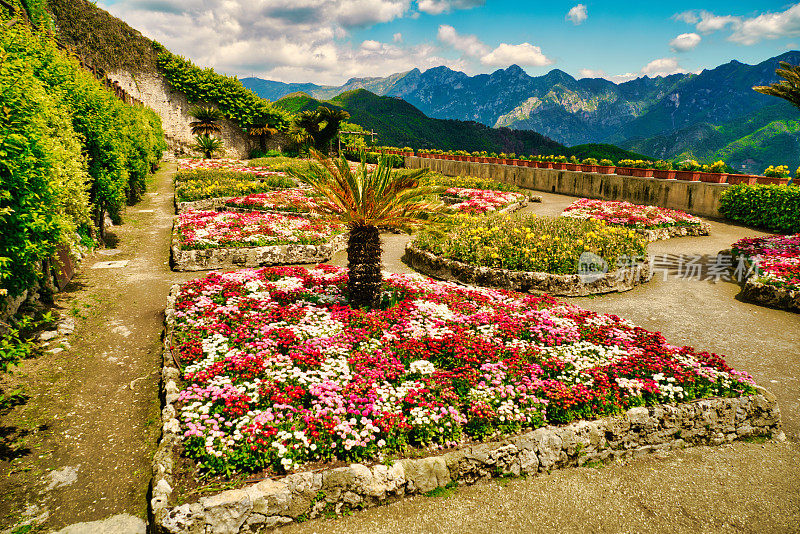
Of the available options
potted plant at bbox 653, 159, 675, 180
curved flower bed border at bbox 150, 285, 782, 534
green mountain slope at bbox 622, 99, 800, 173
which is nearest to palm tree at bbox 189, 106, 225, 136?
potted plant at bbox 653, 159, 675, 180

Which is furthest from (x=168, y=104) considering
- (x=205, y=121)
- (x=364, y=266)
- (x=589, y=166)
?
(x=364, y=266)

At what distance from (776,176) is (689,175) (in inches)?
133

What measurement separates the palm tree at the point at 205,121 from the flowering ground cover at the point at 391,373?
1700 inches

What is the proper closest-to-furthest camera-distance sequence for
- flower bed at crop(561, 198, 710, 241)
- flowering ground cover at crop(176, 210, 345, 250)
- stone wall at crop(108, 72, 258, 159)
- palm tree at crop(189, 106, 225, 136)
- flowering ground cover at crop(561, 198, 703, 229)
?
flowering ground cover at crop(176, 210, 345, 250) < flower bed at crop(561, 198, 710, 241) < flowering ground cover at crop(561, 198, 703, 229) < stone wall at crop(108, 72, 258, 159) < palm tree at crop(189, 106, 225, 136)

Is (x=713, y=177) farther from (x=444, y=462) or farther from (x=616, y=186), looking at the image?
(x=444, y=462)

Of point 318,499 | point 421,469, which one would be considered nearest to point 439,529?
point 421,469

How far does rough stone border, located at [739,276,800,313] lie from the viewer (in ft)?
30.0

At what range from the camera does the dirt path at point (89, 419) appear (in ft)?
12.6

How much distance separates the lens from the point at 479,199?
2138cm

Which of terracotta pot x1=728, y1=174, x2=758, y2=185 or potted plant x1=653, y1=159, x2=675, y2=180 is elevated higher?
potted plant x1=653, y1=159, x2=675, y2=180

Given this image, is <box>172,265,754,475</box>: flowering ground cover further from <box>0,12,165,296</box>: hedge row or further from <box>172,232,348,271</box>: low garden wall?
<box>172,232,348,271</box>: low garden wall

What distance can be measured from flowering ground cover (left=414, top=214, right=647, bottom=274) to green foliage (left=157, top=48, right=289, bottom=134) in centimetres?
4459

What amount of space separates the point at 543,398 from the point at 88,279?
11030 millimetres

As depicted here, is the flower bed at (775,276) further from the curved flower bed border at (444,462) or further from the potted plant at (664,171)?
the potted plant at (664,171)
